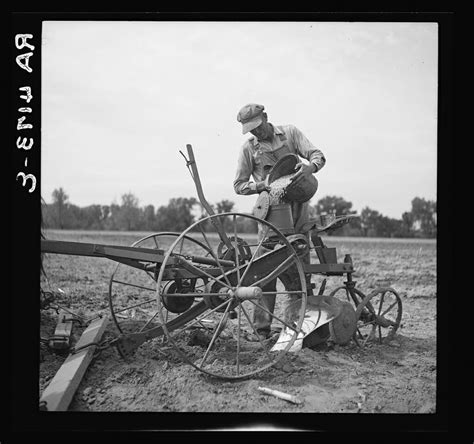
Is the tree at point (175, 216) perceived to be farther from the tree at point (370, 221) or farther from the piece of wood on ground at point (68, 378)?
the piece of wood on ground at point (68, 378)

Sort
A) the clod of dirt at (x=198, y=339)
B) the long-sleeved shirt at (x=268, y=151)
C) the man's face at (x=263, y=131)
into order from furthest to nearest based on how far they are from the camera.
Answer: the long-sleeved shirt at (x=268, y=151), the man's face at (x=263, y=131), the clod of dirt at (x=198, y=339)

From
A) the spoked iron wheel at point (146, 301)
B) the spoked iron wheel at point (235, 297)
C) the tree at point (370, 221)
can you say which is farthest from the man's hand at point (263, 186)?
the tree at point (370, 221)

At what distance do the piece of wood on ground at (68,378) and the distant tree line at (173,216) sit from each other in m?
1.47

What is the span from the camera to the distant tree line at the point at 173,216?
597 centimetres

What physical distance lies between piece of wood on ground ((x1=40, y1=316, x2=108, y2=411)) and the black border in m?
0.16

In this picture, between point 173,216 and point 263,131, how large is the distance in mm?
5401

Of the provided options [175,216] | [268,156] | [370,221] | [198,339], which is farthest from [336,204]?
[175,216]

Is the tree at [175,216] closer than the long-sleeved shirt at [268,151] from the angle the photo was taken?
No

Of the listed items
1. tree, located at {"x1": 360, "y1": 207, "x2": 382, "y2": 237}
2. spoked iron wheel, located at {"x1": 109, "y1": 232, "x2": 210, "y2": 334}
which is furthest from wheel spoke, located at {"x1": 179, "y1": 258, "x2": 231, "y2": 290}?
tree, located at {"x1": 360, "y1": 207, "x2": 382, "y2": 237}

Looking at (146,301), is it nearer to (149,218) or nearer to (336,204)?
(336,204)

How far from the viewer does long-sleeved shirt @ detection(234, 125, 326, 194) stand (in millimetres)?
5363

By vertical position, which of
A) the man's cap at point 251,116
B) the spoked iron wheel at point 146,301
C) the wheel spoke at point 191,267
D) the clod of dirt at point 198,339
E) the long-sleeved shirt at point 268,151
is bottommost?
the clod of dirt at point 198,339

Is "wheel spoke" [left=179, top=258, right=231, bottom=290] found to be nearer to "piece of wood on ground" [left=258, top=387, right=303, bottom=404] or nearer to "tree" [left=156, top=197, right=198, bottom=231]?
"piece of wood on ground" [left=258, top=387, right=303, bottom=404]
